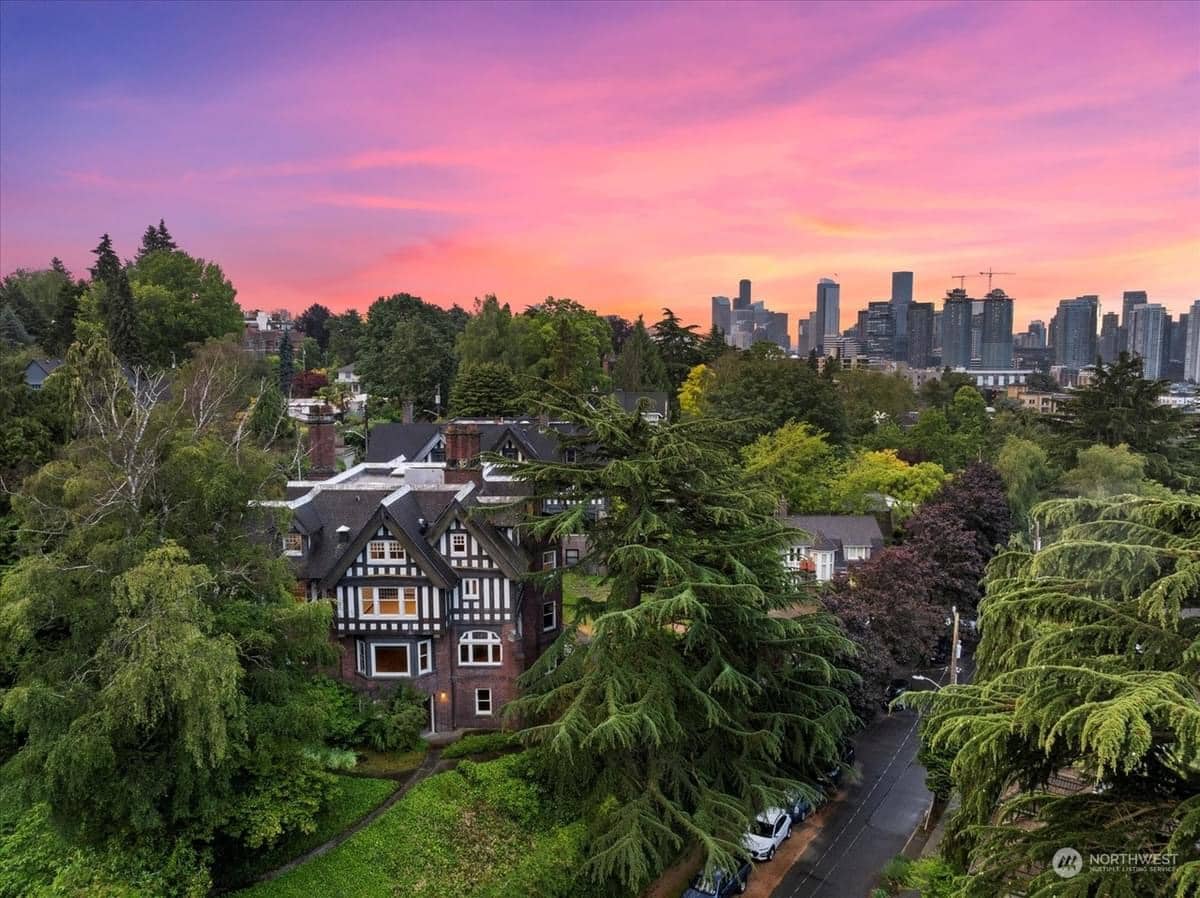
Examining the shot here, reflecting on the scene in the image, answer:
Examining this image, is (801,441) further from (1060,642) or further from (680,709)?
(1060,642)

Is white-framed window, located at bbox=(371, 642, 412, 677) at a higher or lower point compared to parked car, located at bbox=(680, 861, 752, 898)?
higher

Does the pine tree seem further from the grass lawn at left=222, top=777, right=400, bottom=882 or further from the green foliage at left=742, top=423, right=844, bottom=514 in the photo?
the green foliage at left=742, top=423, right=844, bottom=514

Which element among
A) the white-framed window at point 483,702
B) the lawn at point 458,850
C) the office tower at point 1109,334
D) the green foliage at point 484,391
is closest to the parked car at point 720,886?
the lawn at point 458,850

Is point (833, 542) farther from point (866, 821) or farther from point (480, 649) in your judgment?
point (480, 649)

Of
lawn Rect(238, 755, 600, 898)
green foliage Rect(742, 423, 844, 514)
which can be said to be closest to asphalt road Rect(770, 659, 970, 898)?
lawn Rect(238, 755, 600, 898)

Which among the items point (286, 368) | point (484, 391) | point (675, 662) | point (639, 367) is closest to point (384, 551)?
point (675, 662)
